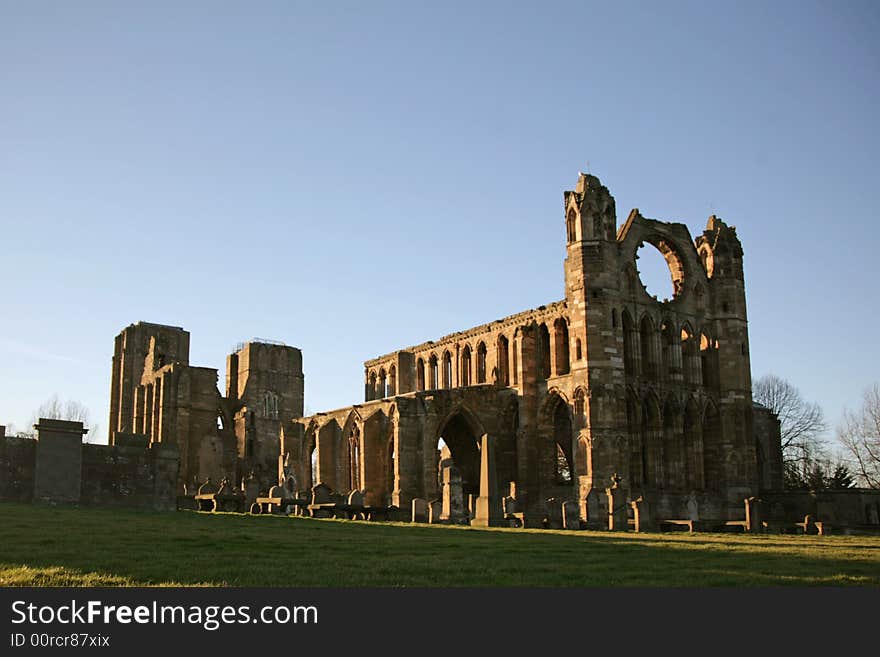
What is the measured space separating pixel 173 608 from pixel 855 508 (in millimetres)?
41885

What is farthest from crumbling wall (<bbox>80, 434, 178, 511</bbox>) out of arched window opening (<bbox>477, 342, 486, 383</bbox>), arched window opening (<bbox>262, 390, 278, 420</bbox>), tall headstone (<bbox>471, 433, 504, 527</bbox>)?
arched window opening (<bbox>262, 390, 278, 420</bbox>)

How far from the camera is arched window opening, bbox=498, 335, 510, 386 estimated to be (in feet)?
172

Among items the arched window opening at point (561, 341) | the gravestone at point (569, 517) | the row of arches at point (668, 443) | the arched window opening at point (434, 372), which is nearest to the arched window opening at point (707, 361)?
the row of arches at point (668, 443)

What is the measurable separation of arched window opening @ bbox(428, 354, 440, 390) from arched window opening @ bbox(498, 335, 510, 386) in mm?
7120

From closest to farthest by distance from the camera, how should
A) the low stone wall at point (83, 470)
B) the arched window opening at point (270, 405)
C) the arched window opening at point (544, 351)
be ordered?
1. the low stone wall at point (83, 470)
2. the arched window opening at point (544, 351)
3. the arched window opening at point (270, 405)

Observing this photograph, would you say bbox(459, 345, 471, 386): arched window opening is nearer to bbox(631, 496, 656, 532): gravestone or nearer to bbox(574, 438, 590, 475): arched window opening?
bbox(574, 438, 590, 475): arched window opening

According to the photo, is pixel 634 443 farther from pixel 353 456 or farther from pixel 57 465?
pixel 57 465

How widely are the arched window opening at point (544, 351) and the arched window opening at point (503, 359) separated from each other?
2.95m

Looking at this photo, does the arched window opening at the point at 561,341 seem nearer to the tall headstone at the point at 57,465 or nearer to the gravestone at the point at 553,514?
the gravestone at the point at 553,514

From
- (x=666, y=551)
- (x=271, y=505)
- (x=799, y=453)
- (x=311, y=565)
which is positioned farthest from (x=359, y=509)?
(x=799, y=453)

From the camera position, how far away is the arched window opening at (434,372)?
59.2 m

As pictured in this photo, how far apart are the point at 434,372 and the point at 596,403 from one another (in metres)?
17.0

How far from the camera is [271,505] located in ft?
120

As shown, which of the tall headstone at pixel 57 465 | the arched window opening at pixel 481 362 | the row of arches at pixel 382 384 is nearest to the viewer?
the tall headstone at pixel 57 465
